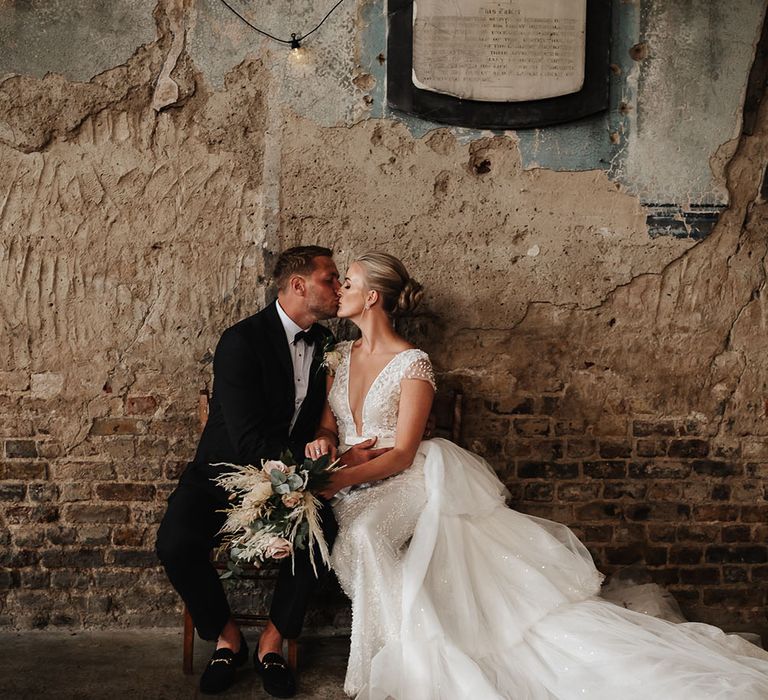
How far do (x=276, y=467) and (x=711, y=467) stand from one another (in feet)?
7.32

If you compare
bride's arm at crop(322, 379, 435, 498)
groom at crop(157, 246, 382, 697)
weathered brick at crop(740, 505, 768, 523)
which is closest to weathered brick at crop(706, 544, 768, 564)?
weathered brick at crop(740, 505, 768, 523)

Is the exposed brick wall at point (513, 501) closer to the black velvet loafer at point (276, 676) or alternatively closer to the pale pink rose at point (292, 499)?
the black velvet loafer at point (276, 676)

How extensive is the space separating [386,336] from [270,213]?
86cm

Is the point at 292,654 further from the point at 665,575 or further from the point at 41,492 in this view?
the point at 665,575

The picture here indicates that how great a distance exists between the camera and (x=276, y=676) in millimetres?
3027

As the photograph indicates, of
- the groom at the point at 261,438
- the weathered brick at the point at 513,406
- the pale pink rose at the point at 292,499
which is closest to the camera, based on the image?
the pale pink rose at the point at 292,499

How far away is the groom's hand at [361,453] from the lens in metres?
3.13

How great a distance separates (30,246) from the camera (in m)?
3.59

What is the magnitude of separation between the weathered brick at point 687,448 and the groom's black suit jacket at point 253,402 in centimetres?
178

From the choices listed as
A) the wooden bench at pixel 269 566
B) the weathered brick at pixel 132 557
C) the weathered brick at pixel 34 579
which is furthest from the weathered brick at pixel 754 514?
the weathered brick at pixel 34 579

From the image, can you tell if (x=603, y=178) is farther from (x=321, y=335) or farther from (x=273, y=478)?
(x=273, y=478)

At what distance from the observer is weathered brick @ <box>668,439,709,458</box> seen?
149 inches

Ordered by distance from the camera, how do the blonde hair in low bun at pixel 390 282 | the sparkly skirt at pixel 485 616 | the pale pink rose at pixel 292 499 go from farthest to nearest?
the blonde hair in low bun at pixel 390 282, the pale pink rose at pixel 292 499, the sparkly skirt at pixel 485 616

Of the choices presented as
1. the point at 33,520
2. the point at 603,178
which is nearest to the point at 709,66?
the point at 603,178
